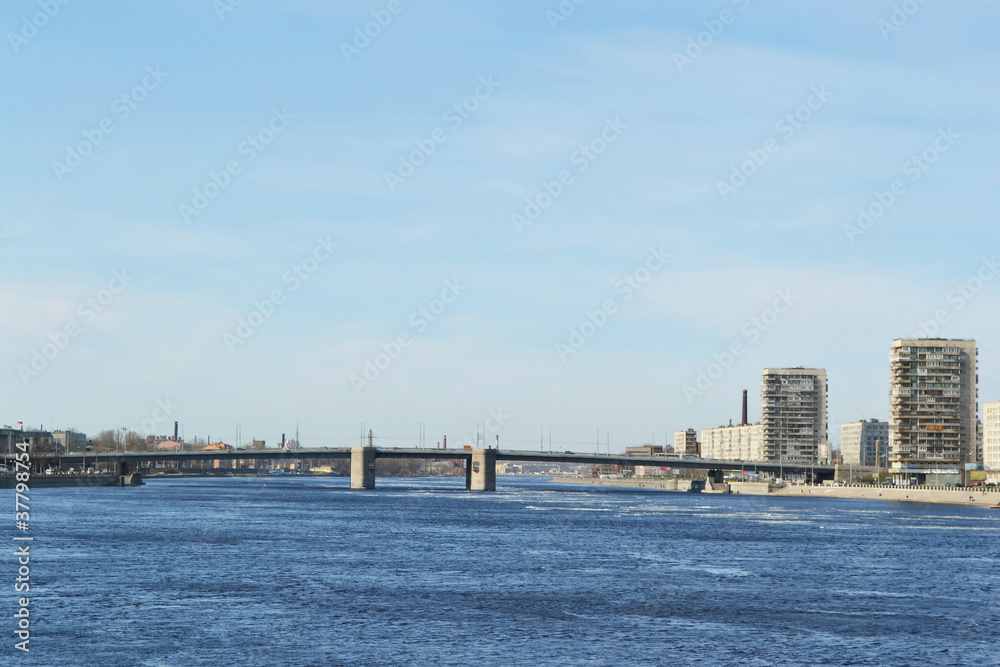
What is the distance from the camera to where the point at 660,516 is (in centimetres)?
16088

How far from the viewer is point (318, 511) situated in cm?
15788

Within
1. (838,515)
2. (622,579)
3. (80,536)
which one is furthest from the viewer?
(838,515)

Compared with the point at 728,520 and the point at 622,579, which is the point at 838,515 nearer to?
the point at 728,520

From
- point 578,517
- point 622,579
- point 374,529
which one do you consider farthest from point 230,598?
point 578,517

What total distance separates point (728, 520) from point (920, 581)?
76552mm

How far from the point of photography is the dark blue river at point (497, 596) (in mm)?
48250

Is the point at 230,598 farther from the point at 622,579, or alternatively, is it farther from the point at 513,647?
the point at 622,579

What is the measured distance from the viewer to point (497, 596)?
64.3 m

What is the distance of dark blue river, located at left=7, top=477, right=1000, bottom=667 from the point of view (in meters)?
48.2

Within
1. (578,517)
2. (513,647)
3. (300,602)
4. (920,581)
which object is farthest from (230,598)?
(578,517)

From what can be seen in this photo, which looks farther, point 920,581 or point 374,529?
point 374,529

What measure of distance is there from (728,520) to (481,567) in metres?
78.9

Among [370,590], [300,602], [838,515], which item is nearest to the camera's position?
[300,602]

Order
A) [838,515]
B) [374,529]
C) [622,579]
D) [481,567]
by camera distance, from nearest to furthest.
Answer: [622,579] → [481,567] → [374,529] → [838,515]
